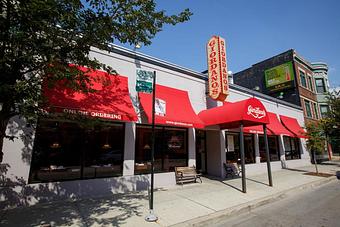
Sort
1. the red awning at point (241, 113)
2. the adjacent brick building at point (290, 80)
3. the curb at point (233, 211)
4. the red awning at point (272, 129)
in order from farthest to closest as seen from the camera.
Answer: the adjacent brick building at point (290, 80)
the red awning at point (272, 129)
the red awning at point (241, 113)
the curb at point (233, 211)

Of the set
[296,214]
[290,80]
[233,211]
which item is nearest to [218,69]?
[233,211]

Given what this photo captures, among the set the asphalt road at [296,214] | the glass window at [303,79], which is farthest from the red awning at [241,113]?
the glass window at [303,79]

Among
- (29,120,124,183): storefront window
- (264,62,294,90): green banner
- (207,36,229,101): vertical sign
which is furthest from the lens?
(264,62,294,90): green banner

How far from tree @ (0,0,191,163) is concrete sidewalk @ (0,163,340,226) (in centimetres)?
275

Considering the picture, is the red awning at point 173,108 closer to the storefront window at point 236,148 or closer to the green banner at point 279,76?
the storefront window at point 236,148

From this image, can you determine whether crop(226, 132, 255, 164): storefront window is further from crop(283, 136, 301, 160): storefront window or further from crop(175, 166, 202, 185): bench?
crop(283, 136, 301, 160): storefront window

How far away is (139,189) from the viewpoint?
8.81 m

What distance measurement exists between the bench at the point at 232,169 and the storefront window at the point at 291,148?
7.77 metres

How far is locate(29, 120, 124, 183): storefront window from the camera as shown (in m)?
7.08

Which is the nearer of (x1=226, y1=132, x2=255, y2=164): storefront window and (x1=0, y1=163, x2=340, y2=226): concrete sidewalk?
(x1=0, y1=163, x2=340, y2=226): concrete sidewalk

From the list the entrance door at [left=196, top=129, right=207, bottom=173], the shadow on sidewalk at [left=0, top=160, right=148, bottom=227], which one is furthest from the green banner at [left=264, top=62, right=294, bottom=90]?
the shadow on sidewalk at [left=0, top=160, right=148, bottom=227]

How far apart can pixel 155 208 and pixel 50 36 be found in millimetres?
5561

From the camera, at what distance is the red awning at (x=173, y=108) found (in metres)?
8.67

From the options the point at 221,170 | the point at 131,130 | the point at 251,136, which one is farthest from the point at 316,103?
the point at 131,130
